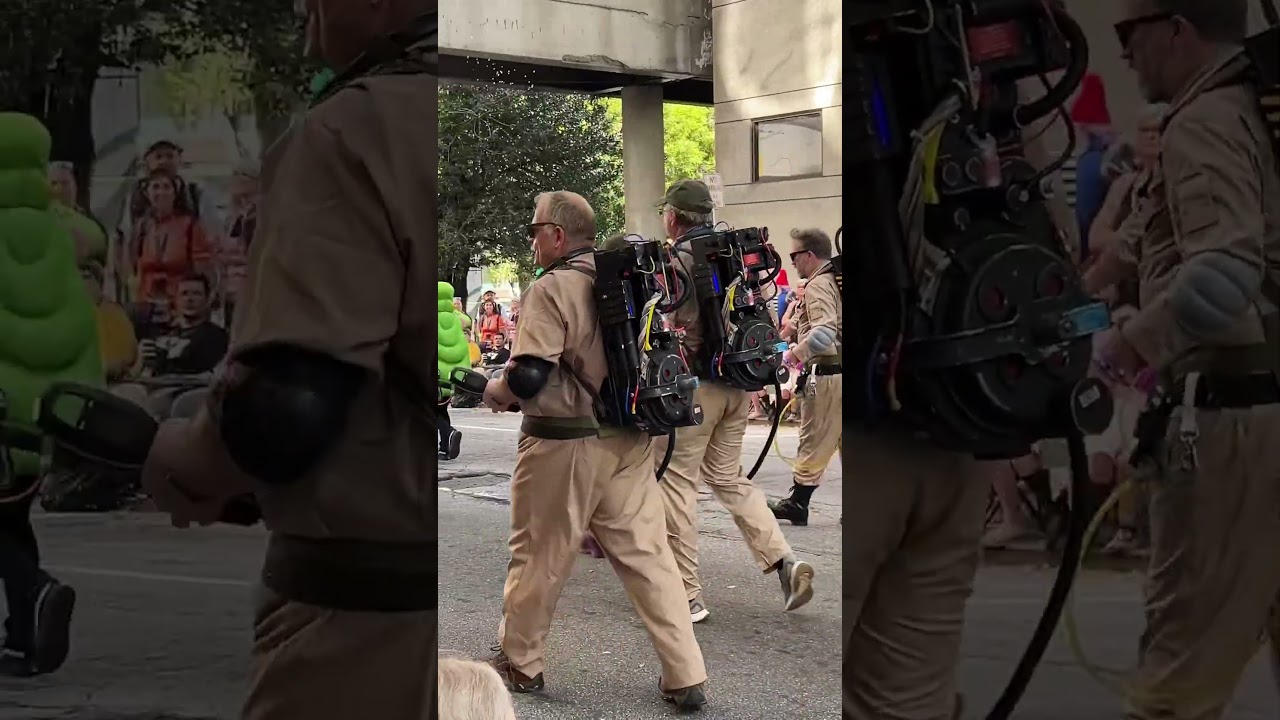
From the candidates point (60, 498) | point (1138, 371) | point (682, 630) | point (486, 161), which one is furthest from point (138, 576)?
point (486, 161)

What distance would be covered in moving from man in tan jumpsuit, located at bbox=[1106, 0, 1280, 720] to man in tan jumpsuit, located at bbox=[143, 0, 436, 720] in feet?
3.13

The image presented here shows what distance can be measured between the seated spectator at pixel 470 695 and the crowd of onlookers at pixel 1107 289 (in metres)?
0.83

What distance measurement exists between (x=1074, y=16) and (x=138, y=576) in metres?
1.51

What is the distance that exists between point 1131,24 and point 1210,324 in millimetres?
409

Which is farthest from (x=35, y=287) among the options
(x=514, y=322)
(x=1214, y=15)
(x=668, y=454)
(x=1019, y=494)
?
(x=514, y=322)

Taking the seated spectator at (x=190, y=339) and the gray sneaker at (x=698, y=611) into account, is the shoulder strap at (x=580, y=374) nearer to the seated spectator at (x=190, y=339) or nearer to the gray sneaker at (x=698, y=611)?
the gray sneaker at (x=698, y=611)

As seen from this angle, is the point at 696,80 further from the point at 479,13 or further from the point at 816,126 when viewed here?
the point at 479,13

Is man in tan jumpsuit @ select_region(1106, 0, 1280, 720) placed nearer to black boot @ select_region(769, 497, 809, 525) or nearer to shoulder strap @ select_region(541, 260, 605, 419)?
shoulder strap @ select_region(541, 260, 605, 419)

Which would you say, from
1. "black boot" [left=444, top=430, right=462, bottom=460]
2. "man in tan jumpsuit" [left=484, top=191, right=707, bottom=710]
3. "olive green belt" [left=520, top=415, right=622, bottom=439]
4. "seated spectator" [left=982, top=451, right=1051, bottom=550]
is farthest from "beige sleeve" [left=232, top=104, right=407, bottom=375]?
"black boot" [left=444, top=430, right=462, bottom=460]

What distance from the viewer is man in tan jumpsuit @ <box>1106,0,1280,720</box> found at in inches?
55.6

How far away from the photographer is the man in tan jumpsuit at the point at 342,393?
1.46 m

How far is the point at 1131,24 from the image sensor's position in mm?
1436

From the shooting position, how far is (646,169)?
934 centimetres

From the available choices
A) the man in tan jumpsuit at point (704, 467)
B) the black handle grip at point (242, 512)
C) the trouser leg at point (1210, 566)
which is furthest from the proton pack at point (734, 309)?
the black handle grip at point (242, 512)
